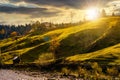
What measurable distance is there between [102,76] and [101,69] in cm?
688

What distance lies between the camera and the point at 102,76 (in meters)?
171

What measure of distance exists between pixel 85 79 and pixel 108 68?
16330 millimetres

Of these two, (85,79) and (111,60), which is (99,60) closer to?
(111,60)

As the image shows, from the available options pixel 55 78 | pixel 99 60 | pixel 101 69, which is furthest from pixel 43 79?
pixel 99 60

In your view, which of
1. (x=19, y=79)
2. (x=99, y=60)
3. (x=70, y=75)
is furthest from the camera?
(x=99, y=60)

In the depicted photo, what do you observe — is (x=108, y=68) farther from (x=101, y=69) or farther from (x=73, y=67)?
(x=73, y=67)

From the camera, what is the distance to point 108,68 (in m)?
176

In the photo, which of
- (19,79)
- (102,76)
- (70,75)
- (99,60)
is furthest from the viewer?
(99,60)

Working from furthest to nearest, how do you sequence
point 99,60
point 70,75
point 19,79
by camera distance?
point 99,60
point 70,75
point 19,79

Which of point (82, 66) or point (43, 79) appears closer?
point (43, 79)

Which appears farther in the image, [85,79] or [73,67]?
[73,67]

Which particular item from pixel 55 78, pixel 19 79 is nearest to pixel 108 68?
pixel 55 78

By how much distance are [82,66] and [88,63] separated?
3.90m

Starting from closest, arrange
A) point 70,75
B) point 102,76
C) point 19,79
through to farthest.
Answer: point 19,79 < point 102,76 < point 70,75
